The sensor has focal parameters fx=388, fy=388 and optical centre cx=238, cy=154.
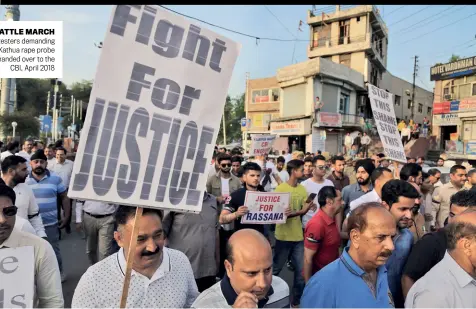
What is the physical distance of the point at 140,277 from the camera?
211cm

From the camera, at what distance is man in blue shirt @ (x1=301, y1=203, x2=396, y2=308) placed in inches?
85.9

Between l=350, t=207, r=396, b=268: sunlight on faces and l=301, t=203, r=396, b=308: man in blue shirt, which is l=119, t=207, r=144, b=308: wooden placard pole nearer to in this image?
l=301, t=203, r=396, b=308: man in blue shirt

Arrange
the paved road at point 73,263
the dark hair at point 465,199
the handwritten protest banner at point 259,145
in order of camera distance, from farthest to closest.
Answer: the handwritten protest banner at point 259,145
the paved road at point 73,263
the dark hair at point 465,199

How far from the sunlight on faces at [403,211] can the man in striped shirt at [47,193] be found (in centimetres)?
412

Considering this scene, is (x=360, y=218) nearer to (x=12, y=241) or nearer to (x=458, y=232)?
(x=458, y=232)

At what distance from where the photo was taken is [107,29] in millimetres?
1856

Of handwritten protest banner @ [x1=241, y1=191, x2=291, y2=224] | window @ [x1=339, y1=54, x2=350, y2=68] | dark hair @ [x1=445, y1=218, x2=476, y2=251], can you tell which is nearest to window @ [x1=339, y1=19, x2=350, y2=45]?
window @ [x1=339, y1=54, x2=350, y2=68]

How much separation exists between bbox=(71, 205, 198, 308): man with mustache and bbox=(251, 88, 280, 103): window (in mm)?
39866

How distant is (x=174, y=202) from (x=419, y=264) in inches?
73.7

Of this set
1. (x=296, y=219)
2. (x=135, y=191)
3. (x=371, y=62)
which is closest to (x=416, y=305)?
(x=135, y=191)

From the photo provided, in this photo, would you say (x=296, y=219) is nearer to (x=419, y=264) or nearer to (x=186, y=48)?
(x=419, y=264)

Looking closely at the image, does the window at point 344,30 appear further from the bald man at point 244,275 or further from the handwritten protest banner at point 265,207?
the bald man at point 244,275

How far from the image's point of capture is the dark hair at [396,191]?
3213 mm

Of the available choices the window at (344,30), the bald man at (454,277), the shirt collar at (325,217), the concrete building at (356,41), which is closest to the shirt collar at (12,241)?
the bald man at (454,277)
